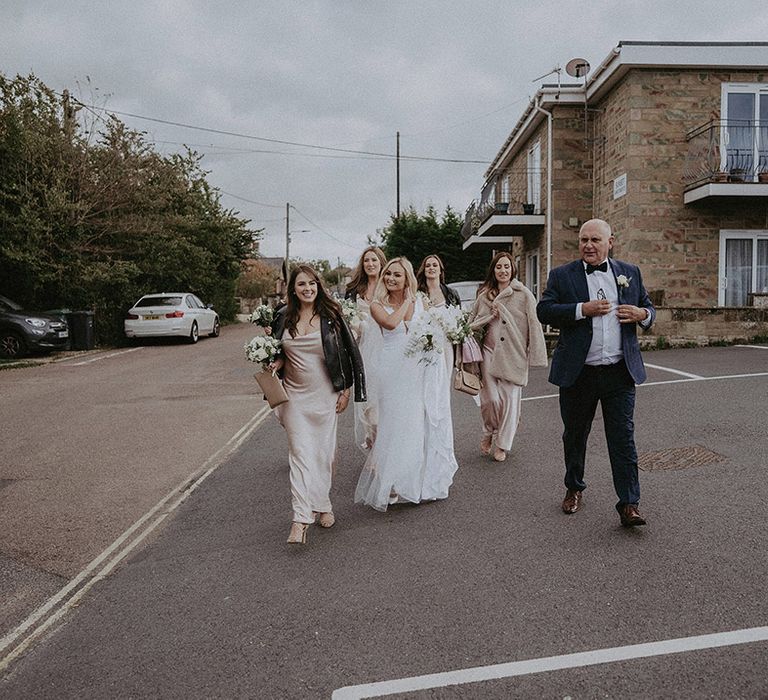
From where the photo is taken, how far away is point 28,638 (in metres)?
3.50

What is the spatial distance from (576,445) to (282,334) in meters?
2.28

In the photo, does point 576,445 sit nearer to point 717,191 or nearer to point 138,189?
point 717,191

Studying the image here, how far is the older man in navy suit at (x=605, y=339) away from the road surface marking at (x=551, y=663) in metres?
1.41

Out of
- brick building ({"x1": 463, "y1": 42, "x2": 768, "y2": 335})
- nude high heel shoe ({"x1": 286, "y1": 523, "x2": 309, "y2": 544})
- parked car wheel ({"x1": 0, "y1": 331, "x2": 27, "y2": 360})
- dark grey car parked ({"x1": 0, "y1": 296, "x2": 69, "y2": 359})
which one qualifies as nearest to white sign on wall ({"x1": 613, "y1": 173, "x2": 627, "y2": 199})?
brick building ({"x1": 463, "y1": 42, "x2": 768, "y2": 335})

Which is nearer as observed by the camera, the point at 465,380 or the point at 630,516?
the point at 630,516

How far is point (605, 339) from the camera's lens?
4637mm

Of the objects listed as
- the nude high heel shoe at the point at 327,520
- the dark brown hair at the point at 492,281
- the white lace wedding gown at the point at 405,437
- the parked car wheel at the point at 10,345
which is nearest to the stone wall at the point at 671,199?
the dark brown hair at the point at 492,281

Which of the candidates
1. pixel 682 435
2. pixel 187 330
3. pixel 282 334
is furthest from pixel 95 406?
pixel 187 330

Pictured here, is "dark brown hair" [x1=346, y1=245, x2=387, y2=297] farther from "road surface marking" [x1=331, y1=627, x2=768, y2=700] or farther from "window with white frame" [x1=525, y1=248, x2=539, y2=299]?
"window with white frame" [x1=525, y1=248, x2=539, y2=299]

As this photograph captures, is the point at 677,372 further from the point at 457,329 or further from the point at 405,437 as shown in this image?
the point at 405,437

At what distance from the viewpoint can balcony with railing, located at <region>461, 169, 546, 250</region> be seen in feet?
68.6

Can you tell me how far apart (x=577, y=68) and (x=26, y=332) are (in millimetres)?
16482

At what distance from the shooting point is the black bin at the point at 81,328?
63.4 ft

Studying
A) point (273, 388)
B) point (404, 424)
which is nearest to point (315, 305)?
point (273, 388)
